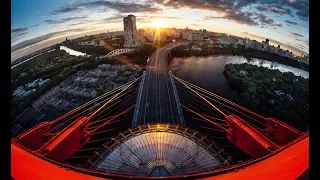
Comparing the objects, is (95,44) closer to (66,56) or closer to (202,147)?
(66,56)

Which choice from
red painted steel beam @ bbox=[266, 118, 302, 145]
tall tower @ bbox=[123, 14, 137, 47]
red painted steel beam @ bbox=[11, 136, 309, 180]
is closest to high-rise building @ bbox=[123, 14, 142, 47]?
tall tower @ bbox=[123, 14, 137, 47]

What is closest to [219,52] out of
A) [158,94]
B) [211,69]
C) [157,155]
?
[211,69]

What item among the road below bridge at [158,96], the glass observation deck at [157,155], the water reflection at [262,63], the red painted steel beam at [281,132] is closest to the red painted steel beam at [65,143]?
the glass observation deck at [157,155]

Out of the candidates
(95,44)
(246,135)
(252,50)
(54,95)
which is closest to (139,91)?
(95,44)

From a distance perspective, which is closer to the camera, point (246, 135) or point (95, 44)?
point (246, 135)

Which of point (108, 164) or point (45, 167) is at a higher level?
Result: point (45, 167)

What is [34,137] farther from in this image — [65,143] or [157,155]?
[157,155]

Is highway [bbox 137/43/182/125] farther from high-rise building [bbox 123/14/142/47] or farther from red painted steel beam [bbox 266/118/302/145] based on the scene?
red painted steel beam [bbox 266/118/302/145]
